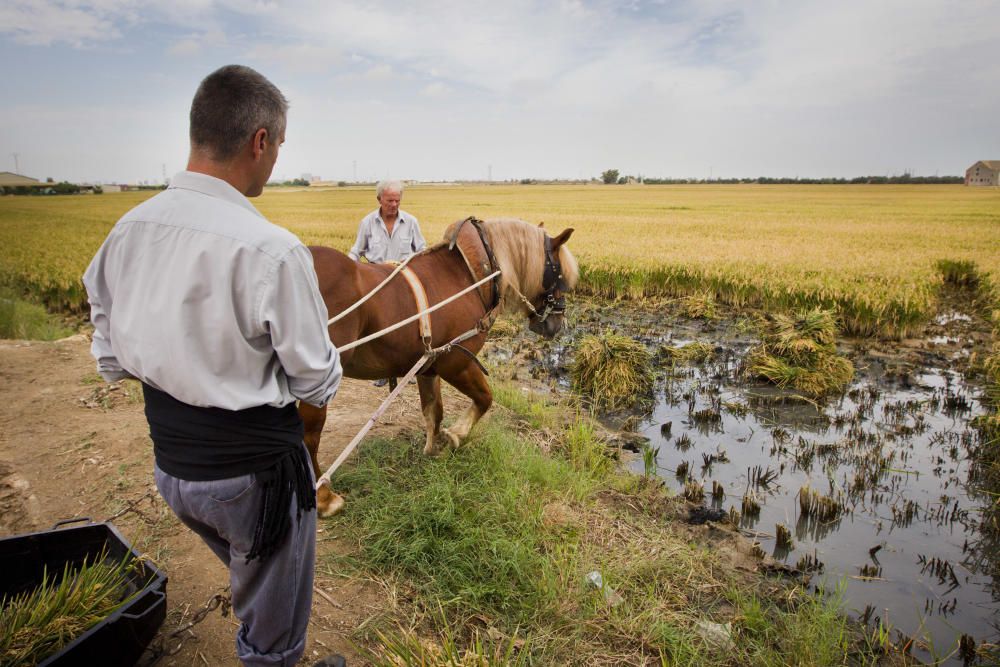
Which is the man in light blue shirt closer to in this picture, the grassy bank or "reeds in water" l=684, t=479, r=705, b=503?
the grassy bank

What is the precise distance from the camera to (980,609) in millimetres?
3145

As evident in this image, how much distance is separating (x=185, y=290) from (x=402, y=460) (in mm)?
2934

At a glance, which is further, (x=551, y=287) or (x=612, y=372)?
(x=612, y=372)

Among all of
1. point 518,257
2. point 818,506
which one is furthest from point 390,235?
point 818,506

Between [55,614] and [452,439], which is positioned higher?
[55,614]

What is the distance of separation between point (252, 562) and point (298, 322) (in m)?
0.82

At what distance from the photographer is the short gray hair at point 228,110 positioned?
1.39 meters

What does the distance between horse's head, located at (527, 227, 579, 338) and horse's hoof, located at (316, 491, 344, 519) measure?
197 centimetres

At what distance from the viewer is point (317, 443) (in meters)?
3.17

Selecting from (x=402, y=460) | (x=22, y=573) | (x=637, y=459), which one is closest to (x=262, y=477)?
(x=22, y=573)

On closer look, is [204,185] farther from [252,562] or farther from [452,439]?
[452,439]

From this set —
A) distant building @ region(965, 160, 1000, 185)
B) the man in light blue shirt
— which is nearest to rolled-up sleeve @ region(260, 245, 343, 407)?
the man in light blue shirt

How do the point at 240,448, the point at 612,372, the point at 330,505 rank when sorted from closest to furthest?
the point at 240,448, the point at 330,505, the point at 612,372

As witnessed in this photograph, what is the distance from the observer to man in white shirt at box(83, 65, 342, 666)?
1303mm
